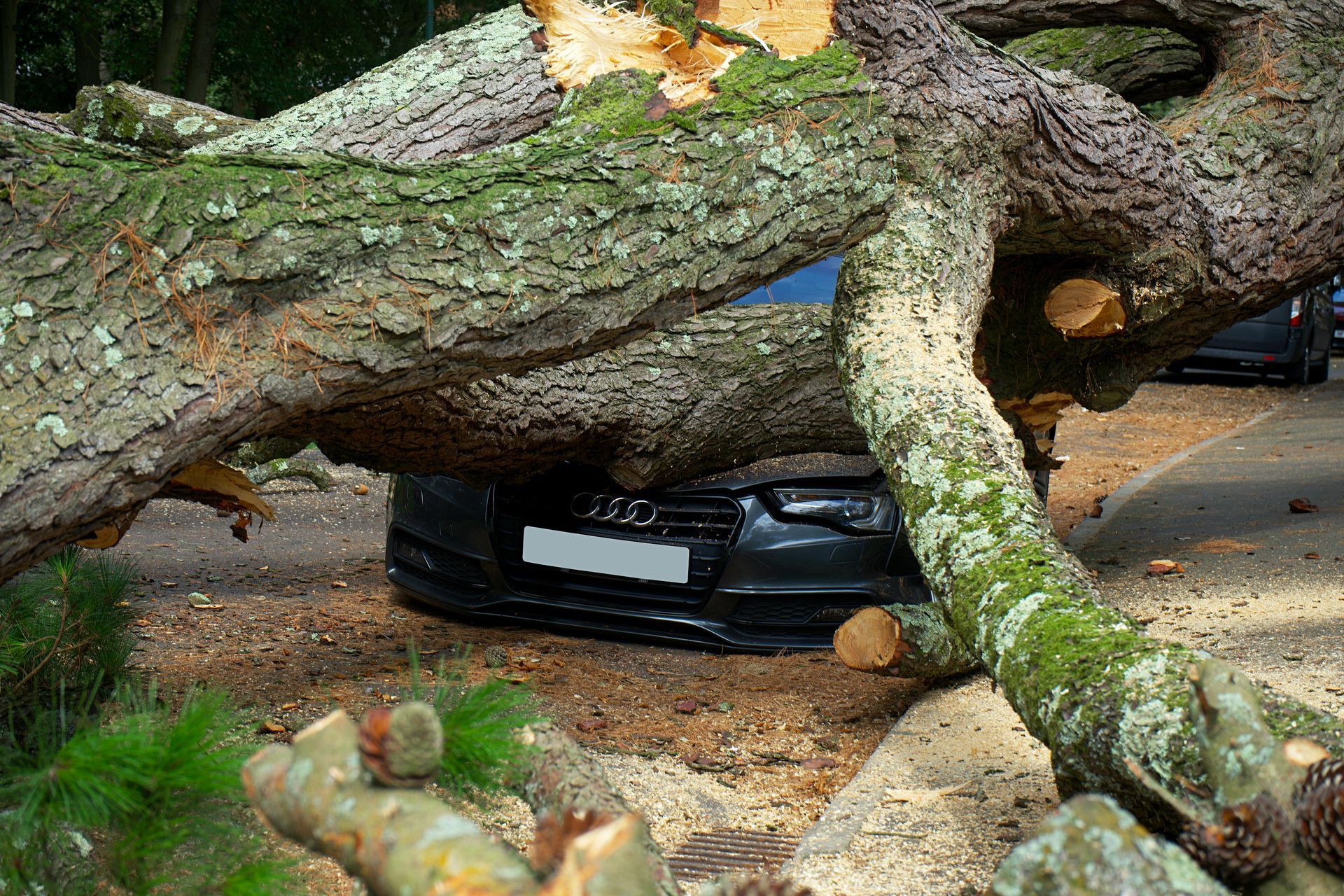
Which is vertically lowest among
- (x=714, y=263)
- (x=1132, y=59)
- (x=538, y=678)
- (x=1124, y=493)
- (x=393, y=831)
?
(x=1124, y=493)

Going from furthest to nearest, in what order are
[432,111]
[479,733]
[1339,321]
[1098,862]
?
[1339,321]
[432,111]
[479,733]
[1098,862]

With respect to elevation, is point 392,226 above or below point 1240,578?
above

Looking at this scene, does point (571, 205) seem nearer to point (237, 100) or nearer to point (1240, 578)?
point (1240, 578)

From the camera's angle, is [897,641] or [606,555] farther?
[606,555]

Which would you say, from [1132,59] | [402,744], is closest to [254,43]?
[1132,59]

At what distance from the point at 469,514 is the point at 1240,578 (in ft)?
11.2

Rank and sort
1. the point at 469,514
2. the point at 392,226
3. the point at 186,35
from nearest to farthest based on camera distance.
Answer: the point at 392,226 < the point at 469,514 < the point at 186,35

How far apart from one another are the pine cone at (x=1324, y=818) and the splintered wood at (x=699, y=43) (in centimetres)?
239

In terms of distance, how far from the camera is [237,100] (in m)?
16.8

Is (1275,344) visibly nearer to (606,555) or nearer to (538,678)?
Result: (606,555)

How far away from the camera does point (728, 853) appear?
2.79 m

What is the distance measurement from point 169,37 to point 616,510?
1179 centimetres

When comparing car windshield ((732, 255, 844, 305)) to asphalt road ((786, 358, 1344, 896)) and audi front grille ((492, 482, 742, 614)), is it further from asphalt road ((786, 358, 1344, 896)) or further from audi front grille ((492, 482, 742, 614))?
asphalt road ((786, 358, 1344, 896))

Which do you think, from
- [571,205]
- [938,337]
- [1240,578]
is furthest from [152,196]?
[1240,578]
